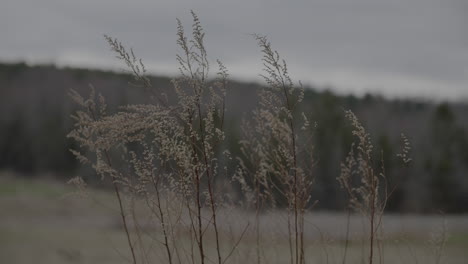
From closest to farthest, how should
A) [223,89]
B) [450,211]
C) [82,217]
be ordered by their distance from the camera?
1. [223,89]
2. [82,217]
3. [450,211]

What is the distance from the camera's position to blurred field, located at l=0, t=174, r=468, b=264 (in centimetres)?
393

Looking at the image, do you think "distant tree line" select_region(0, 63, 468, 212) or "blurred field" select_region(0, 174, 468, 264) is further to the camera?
"distant tree line" select_region(0, 63, 468, 212)

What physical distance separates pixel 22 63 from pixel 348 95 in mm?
50912

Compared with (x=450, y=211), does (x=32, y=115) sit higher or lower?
higher

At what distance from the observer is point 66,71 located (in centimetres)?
7919

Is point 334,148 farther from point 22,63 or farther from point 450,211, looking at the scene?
point 22,63

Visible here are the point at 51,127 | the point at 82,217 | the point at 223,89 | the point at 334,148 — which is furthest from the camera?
the point at 51,127

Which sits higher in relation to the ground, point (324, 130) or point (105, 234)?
point (324, 130)

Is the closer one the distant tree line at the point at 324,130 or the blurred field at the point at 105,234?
the blurred field at the point at 105,234

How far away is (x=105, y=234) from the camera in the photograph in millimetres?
19531

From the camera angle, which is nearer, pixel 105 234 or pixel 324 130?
pixel 105 234

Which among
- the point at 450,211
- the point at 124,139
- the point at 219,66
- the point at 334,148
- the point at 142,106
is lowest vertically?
the point at 450,211

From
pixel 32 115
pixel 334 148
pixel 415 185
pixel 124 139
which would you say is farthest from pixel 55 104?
pixel 124 139

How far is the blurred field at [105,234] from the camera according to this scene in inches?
155
